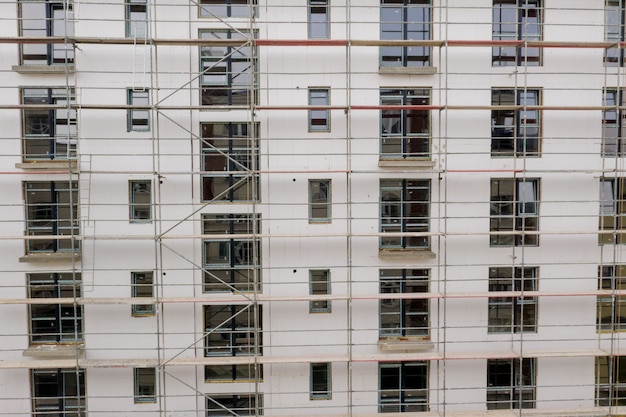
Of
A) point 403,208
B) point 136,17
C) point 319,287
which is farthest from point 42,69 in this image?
point 403,208

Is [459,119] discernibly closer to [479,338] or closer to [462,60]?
[462,60]

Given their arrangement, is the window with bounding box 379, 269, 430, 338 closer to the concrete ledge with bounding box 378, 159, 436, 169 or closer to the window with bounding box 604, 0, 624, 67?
the concrete ledge with bounding box 378, 159, 436, 169

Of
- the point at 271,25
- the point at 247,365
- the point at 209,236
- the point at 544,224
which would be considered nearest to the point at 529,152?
the point at 544,224

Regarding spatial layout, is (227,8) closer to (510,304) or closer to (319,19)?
(319,19)

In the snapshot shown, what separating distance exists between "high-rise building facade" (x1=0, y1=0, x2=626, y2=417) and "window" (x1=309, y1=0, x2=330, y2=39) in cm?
5

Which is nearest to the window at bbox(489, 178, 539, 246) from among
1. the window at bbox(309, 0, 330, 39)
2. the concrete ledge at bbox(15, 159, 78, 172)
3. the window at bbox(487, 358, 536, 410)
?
the window at bbox(487, 358, 536, 410)

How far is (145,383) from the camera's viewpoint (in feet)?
34.4

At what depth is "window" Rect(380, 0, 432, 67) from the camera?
34.0 ft

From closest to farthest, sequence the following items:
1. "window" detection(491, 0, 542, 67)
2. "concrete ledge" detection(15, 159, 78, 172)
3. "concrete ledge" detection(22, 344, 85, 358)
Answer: "concrete ledge" detection(15, 159, 78, 172)
"concrete ledge" detection(22, 344, 85, 358)
"window" detection(491, 0, 542, 67)

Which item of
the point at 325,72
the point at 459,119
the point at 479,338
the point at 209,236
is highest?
the point at 325,72

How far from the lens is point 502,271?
34.7 ft

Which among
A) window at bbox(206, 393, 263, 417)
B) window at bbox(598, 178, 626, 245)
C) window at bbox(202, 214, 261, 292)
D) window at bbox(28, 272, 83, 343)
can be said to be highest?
window at bbox(598, 178, 626, 245)

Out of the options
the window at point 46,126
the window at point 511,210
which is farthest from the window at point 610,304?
the window at point 46,126

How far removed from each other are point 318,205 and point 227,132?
2.65 meters
